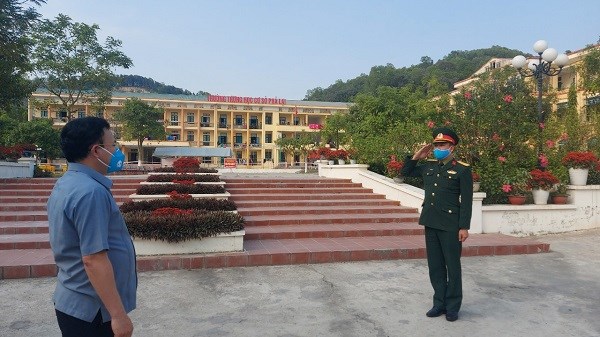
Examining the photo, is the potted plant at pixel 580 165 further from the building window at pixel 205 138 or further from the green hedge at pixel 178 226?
the building window at pixel 205 138

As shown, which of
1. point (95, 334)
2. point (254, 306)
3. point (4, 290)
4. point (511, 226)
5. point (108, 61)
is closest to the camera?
point (95, 334)

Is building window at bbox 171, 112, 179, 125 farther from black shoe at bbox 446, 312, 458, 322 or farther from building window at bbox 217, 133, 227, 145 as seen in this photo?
black shoe at bbox 446, 312, 458, 322

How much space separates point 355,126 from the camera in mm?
26297

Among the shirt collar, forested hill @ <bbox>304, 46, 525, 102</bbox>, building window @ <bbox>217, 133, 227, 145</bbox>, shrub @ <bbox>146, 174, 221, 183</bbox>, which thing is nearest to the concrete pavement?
the shirt collar

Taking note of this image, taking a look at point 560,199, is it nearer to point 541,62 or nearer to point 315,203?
point 541,62

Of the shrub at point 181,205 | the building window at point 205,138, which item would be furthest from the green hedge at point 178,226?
the building window at point 205,138

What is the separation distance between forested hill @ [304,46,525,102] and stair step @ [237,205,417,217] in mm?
36483

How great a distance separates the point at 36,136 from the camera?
3092cm

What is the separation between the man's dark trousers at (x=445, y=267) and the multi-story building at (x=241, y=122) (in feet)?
147

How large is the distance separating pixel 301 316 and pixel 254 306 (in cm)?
52

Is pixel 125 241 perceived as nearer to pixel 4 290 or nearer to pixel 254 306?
pixel 254 306

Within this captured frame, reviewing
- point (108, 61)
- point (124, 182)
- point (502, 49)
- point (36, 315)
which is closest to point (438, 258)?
point (36, 315)

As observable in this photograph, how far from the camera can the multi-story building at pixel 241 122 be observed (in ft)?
163

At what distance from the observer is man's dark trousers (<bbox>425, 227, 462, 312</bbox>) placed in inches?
147
